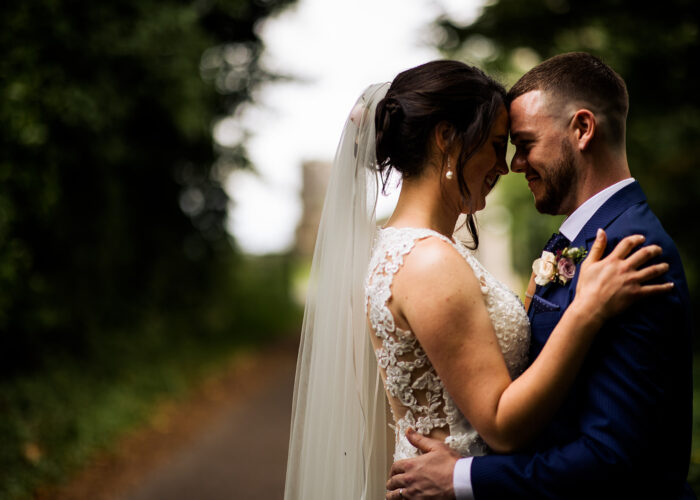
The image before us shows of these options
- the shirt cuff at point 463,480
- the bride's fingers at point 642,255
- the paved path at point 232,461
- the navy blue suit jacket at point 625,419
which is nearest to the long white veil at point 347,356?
the shirt cuff at point 463,480

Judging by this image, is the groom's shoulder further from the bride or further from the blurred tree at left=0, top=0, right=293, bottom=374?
the blurred tree at left=0, top=0, right=293, bottom=374

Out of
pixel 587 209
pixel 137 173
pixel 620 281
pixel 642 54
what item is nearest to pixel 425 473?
pixel 620 281

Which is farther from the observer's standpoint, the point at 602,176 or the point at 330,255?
the point at 330,255

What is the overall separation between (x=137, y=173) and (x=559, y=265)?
36.2ft

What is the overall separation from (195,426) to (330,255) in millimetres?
6370

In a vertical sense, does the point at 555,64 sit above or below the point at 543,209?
above

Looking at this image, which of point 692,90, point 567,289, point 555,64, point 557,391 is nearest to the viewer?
point 557,391

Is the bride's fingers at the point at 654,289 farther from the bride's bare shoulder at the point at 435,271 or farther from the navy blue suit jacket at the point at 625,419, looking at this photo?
the bride's bare shoulder at the point at 435,271

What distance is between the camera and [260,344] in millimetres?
14672

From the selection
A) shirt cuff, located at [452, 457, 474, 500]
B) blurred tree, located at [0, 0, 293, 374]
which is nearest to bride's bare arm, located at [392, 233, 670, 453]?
shirt cuff, located at [452, 457, 474, 500]

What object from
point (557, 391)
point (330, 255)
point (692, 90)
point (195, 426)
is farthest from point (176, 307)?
point (557, 391)

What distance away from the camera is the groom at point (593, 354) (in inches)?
74.6

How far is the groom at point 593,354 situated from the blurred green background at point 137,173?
120cm

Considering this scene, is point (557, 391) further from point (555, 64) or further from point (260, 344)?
point (260, 344)
